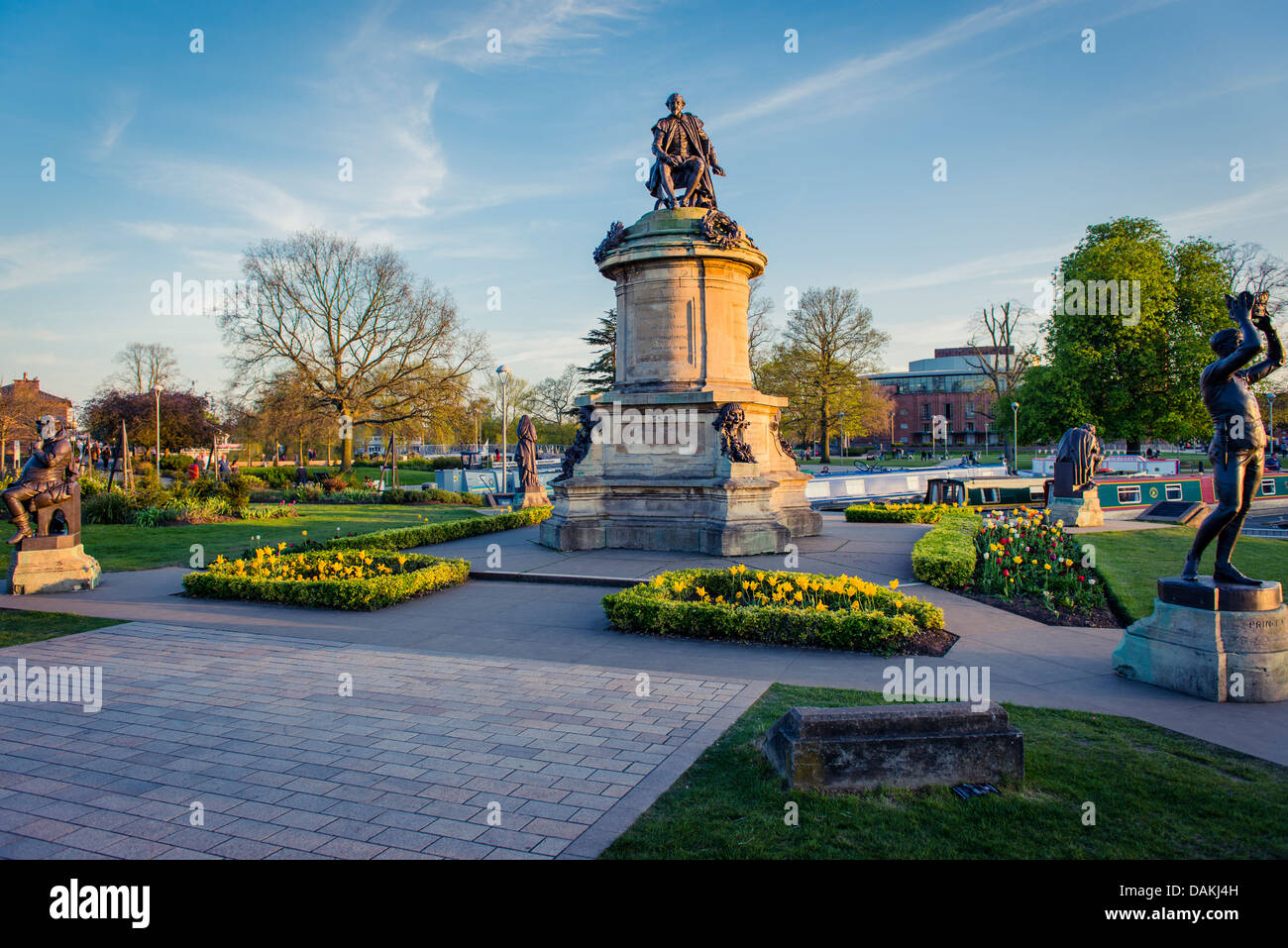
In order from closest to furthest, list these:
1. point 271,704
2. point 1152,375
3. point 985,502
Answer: point 271,704 < point 985,502 < point 1152,375

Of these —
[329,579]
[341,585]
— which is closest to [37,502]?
[329,579]

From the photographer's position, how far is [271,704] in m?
6.57

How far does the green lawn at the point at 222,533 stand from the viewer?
50.9 feet

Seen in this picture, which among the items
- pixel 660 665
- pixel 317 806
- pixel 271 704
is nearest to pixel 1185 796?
pixel 660 665

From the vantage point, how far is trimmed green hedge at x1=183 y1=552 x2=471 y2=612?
413 inches

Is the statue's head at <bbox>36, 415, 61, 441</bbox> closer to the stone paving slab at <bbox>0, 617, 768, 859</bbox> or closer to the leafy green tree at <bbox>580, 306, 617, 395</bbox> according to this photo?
the stone paving slab at <bbox>0, 617, 768, 859</bbox>

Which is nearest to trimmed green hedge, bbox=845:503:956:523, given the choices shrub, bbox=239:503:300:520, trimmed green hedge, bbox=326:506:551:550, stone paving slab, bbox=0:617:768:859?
trimmed green hedge, bbox=326:506:551:550

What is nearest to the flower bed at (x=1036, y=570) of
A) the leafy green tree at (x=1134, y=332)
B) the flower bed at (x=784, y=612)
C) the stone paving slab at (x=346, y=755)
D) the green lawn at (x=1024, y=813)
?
the flower bed at (x=784, y=612)

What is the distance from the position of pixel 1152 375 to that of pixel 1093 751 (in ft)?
123

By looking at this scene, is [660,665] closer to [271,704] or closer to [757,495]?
[271,704]

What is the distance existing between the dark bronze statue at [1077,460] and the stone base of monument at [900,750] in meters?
16.3

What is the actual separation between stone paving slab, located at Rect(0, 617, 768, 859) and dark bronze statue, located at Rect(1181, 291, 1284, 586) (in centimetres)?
425

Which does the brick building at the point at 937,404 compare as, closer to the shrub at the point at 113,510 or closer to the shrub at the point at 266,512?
the shrub at the point at 266,512
